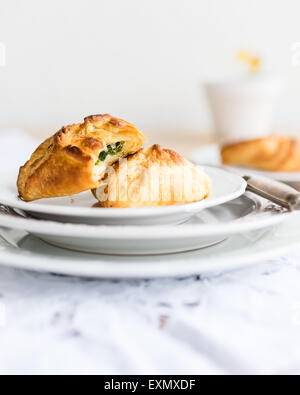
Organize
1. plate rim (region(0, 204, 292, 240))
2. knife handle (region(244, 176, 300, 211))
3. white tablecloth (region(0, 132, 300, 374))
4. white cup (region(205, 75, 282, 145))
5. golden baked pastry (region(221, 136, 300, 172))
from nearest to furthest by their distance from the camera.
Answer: white tablecloth (region(0, 132, 300, 374))
plate rim (region(0, 204, 292, 240))
knife handle (region(244, 176, 300, 211))
golden baked pastry (region(221, 136, 300, 172))
white cup (region(205, 75, 282, 145))

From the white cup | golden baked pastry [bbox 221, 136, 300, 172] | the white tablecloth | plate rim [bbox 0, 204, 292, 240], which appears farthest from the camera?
the white cup

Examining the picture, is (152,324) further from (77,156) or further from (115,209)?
(77,156)

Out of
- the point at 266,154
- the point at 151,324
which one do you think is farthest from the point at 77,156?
the point at 266,154

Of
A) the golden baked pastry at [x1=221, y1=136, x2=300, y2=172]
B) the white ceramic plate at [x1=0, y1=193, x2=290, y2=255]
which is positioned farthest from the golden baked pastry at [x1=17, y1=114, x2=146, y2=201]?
the golden baked pastry at [x1=221, y1=136, x2=300, y2=172]

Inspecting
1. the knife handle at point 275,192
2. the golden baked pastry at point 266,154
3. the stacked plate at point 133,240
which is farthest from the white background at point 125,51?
the stacked plate at point 133,240

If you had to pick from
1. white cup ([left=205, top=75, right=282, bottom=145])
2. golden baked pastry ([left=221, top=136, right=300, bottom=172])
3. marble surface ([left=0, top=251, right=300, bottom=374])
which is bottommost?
marble surface ([left=0, top=251, right=300, bottom=374])

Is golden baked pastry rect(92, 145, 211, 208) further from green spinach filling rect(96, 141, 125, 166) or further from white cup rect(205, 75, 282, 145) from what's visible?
white cup rect(205, 75, 282, 145)

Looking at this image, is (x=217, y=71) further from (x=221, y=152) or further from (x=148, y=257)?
(x=148, y=257)

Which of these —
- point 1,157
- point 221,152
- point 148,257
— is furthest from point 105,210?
point 221,152
